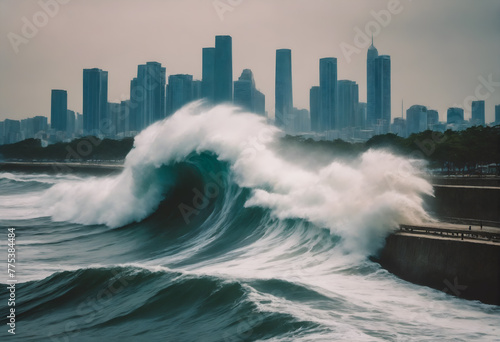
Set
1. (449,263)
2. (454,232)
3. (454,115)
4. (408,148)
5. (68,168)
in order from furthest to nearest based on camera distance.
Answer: (454,115) < (68,168) < (408,148) < (454,232) < (449,263)

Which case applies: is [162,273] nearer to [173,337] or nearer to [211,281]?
[211,281]

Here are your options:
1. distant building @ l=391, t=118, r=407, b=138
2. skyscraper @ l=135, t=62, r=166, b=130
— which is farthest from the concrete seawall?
distant building @ l=391, t=118, r=407, b=138

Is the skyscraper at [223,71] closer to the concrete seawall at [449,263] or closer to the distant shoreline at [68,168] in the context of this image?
the distant shoreline at [68,168]

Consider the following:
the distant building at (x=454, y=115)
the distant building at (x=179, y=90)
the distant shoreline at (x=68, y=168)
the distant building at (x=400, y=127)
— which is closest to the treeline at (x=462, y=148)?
the distant shoreline at (x=68, y=168)

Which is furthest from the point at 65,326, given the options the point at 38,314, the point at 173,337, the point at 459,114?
the point at 459,114

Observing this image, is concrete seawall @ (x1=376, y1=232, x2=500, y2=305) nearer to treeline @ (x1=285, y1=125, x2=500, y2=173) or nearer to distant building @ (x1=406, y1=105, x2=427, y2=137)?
treeline @ (x1=285, y1=125, x2=500, y2=173)

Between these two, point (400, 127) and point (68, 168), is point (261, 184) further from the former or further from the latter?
point (400, 127)

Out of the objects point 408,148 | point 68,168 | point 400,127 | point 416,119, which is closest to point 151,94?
point 400,127
